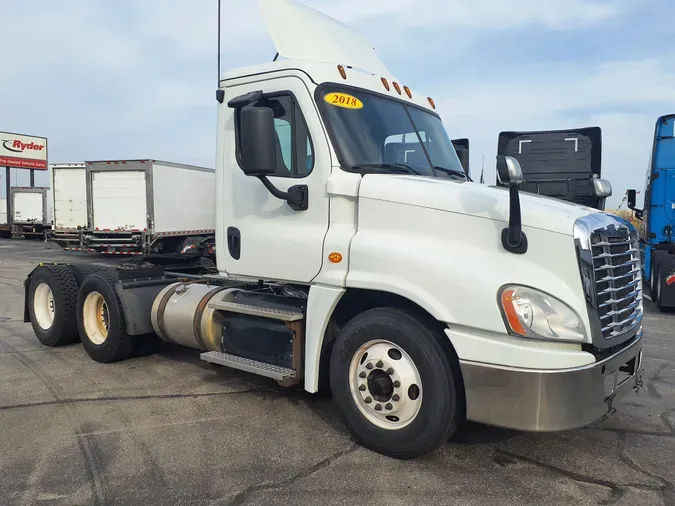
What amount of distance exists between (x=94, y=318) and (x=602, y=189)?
560cm

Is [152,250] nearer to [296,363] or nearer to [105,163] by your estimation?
[105,163]

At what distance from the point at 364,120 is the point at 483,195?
1.24 metres

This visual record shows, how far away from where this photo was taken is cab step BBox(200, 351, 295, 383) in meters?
4.38

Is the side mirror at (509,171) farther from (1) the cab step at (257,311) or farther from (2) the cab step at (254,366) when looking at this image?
(2) the cab step at (254,366)

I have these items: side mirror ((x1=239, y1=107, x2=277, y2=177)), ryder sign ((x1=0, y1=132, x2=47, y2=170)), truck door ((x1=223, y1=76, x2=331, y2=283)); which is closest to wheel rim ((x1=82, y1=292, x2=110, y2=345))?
truck door ((x1=223, y1=76, x2=331, y2=283))

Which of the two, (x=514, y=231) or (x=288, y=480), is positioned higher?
(x=514, y=231)

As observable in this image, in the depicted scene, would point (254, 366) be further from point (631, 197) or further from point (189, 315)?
point (631, 197)

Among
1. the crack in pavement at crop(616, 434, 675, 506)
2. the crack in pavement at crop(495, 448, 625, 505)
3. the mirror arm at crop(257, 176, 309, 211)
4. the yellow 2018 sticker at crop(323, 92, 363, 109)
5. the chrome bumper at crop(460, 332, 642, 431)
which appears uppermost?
the yellow 2018 sticker at crop(323, 92, 363, 109)

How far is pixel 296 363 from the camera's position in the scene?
442 centimetres

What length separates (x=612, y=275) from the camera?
3600 millimetres

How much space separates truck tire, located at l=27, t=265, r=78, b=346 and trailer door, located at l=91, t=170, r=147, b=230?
10.8 meters

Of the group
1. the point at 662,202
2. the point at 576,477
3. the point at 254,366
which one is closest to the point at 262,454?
the point at 254,366

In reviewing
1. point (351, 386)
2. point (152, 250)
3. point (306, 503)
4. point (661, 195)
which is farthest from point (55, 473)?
point (152, 250)

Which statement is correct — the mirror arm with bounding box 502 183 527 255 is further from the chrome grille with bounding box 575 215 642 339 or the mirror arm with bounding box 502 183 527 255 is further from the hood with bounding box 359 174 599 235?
the chrome grille with bounding box 575 215 642 339
